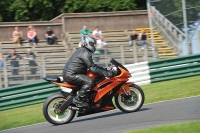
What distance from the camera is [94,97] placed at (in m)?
11.0

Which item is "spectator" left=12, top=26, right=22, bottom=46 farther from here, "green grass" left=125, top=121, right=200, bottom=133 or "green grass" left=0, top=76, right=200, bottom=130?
"green grass" left=125, top=121, right=200, bottom=133

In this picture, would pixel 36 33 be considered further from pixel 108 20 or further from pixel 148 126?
pixel 148 126

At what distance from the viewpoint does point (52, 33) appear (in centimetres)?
2253

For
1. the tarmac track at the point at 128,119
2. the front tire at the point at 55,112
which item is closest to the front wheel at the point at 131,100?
the tarmac track at the point at 128,119

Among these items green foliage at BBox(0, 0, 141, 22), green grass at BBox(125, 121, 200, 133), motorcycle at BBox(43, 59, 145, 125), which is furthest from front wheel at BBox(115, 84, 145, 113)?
green foliage at BBox(0, 0, 141, 22)

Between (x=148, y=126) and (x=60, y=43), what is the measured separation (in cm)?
1389

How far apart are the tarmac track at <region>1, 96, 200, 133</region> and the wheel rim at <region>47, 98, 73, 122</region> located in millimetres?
181

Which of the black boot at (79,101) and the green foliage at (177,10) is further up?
the green foliage at (177,10)

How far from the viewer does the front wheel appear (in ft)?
37.0

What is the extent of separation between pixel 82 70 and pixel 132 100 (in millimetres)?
1317

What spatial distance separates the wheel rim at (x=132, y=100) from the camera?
1129 centimetres

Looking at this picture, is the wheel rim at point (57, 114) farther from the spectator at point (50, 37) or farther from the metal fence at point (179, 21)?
the spectator at point (50, 37)

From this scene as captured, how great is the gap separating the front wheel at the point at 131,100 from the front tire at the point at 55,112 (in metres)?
1.06

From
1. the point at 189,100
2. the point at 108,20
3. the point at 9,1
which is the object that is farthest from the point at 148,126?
the point at 9,1
